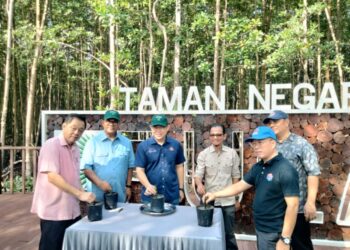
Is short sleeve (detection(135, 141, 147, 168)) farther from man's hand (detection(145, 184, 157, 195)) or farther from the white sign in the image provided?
the white sign

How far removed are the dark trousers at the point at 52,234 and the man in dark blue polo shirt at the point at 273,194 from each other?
1.32m

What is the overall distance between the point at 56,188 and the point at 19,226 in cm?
279

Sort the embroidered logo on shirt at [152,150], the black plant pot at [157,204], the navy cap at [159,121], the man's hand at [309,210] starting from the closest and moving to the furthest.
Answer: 1. the black plant pot at [157,204]
2. the man's hand at [309,210]
3. the navy cap at [159,121]
4. the embroidered logo on shirt at [152,150]

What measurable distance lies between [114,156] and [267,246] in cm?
147

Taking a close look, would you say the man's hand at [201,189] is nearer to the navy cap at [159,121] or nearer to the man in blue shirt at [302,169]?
the navy cap at [159,121]

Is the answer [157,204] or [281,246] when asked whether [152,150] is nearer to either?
[157,204]

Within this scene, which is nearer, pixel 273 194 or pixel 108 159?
pixel 273 194

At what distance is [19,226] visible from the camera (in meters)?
4.60

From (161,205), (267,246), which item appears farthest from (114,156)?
(267,246)

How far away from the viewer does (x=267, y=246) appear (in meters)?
2.19

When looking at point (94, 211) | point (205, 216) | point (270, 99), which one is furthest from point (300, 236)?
point (270, 99)

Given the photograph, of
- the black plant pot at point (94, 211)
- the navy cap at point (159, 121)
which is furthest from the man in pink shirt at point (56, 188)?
the navy cap at point (159, 121)

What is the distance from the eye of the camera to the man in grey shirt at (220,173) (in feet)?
10.3

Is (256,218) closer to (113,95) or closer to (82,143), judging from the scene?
(82,143)
